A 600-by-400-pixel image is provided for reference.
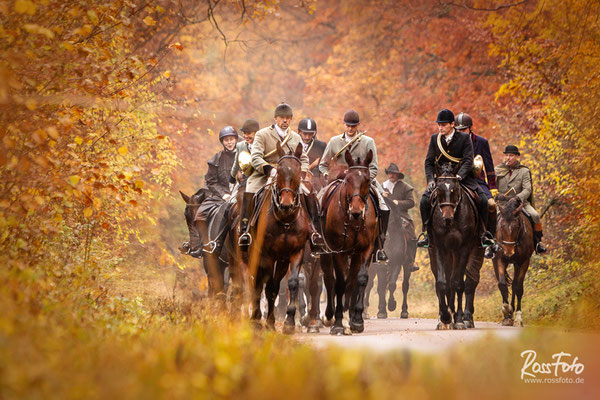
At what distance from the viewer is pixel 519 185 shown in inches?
698

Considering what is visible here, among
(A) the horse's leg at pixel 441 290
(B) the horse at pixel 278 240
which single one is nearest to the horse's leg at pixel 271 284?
(B) the horse at pixel 278 240

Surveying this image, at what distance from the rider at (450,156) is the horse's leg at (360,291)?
159 cm

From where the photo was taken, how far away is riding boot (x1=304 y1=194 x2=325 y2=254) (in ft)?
41.2

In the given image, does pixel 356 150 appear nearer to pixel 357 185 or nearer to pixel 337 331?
pixel 357 185

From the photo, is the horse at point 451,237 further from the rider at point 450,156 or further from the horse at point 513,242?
the horse at point 513,242

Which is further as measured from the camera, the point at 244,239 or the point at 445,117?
the point at 445,117

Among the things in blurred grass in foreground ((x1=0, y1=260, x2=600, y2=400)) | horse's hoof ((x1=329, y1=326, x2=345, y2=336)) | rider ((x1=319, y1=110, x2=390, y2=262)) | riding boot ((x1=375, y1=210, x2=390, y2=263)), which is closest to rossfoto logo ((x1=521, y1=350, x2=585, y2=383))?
blurred grass in foreground ((x1=0, y1=260, x2=600, y2=400))

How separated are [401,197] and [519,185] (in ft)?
17.1

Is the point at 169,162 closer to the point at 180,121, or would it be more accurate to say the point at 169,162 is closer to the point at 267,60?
the point at 180,121

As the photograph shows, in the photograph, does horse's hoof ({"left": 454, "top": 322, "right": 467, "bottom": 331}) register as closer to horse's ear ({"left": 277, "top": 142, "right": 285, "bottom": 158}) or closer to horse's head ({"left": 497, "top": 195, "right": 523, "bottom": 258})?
horse's head ({"left": 497, "top": 195, "right": 523, "bottom": 258})

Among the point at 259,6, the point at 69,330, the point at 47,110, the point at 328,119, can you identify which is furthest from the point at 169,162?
the point at 328,119

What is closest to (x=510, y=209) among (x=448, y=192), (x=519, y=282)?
(x=519, y=282)

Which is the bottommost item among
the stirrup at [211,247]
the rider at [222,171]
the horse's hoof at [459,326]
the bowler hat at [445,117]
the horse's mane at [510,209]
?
the horse's hoof at [459,326]

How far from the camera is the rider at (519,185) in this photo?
57.1 feet
